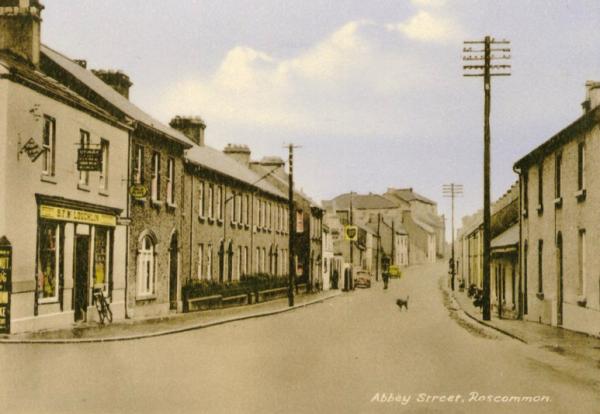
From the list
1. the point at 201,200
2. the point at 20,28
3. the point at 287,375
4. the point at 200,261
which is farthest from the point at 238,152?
the point at 287,375

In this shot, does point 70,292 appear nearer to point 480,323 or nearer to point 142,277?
point 142,277

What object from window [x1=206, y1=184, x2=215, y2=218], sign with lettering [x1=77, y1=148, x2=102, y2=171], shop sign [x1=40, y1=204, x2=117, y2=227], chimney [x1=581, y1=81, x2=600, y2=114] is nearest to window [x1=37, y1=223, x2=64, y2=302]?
shop sign [x1=40, y1=204, x2=117, y2=227]

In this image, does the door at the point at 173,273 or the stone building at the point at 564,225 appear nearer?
the stone building at the point at 564,225

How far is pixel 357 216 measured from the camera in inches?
5399

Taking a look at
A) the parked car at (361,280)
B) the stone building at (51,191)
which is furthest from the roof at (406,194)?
the stone building at (51,191)

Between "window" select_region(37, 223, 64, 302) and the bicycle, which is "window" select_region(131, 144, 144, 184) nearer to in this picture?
the bicycle

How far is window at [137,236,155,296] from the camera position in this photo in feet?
105

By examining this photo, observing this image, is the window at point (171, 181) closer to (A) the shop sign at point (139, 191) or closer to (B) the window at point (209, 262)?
(A) the shop sign at point (139, 191)

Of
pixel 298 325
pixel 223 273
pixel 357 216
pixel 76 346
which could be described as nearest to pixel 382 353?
pixel 76 346

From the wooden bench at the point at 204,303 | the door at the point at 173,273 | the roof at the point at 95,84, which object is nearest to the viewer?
the roof at the point at 95,84

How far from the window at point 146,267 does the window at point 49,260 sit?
6931 millimetres

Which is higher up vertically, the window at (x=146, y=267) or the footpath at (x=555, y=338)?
the window at (x=146, y=267)

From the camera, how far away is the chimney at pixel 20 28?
2455cm

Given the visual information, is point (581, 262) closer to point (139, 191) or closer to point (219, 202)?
point (139, 191)
